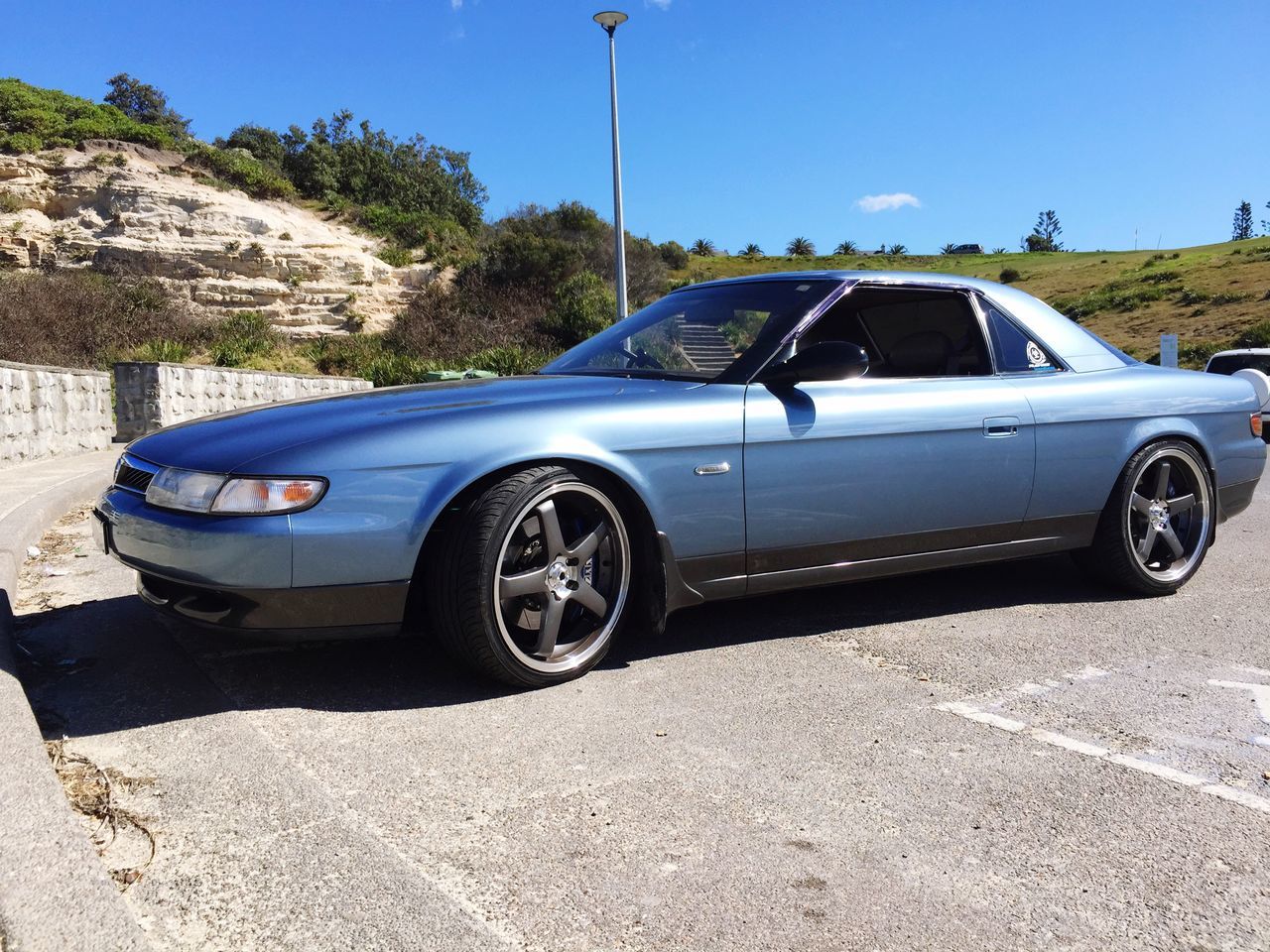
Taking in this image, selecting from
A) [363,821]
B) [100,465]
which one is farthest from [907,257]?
[363,821]

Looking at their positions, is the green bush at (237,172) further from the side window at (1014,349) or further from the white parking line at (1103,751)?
the white parking line at (1103,751)

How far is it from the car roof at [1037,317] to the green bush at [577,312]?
→ 2677 centimetres

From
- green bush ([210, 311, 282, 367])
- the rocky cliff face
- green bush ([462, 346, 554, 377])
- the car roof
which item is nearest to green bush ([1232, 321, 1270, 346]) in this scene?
green bush ([462, 346, 554, 377])

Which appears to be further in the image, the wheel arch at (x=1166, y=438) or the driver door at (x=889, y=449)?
the wheel arch at (x=1166, y=438)

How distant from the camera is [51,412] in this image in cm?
1073

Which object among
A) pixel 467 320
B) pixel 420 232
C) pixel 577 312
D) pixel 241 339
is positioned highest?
pixel 420 232

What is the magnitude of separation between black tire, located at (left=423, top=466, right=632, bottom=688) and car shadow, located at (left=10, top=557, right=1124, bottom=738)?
7.3 inches

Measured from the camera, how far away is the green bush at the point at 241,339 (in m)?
24.2

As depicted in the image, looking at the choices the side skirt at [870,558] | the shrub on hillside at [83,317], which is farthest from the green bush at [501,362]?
the side skirt at [870,558]

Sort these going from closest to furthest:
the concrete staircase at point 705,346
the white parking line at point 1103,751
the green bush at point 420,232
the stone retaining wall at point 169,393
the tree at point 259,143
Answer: the white parking line at point 1103,751 < the concrete staircase at point 705,346 < the stone retaining wall at point 169,393 < the green bush at point 420,232 < the tree at point 259,143

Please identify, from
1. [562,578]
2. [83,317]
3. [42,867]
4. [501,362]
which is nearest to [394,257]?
[501,362]

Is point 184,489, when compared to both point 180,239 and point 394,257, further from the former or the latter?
point 394,257

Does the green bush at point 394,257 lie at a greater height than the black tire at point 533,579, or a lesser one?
greater

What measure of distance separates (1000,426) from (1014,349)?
51 cm
